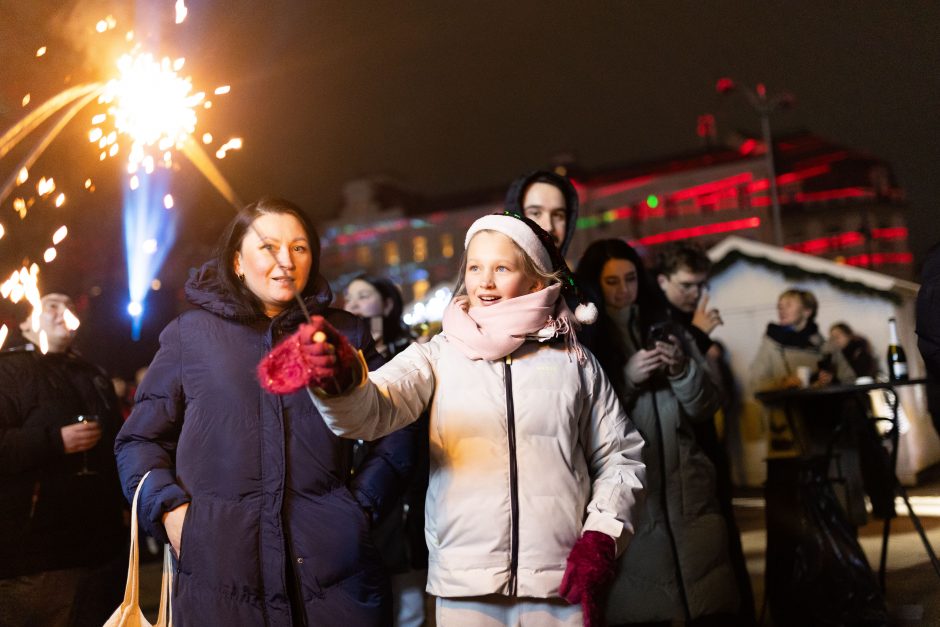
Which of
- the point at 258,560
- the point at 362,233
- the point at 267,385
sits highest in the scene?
the point at 362,233

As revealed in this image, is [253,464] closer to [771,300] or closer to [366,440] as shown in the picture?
[366,440]

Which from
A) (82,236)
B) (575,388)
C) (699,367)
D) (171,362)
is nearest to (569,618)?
(575,388)

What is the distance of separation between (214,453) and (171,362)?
0.39 meters

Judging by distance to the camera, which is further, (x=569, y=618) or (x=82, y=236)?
(x=82, y=236)

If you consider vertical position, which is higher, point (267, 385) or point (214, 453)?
point (267, 385)

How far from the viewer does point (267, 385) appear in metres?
2.22

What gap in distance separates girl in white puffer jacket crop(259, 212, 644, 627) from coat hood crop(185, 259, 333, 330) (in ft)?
1.49

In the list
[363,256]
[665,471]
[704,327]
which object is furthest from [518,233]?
[363,256]

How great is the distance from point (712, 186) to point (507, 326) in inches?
1423

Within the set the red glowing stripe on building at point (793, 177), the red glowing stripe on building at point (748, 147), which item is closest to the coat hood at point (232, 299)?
the red glowing stripe on building at point (793, 177)

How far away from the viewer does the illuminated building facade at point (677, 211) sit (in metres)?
26.5

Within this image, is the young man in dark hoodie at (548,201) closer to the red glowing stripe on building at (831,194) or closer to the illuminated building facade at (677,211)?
the illuminated building facade at (677,211)

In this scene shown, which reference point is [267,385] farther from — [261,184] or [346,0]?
[346,0]

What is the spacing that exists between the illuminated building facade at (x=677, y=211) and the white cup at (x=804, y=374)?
536 centimetres
